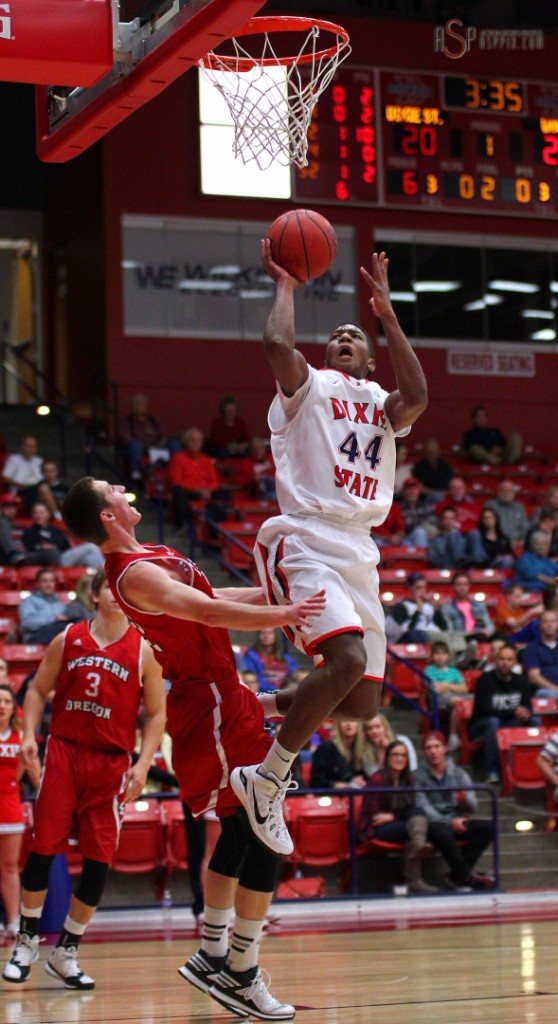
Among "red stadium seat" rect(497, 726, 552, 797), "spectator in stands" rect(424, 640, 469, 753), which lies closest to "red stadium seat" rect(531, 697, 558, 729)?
"red stadium seat" rect(497, 726, 552, 797)

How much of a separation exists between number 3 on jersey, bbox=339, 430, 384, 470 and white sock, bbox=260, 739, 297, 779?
3.67 ft

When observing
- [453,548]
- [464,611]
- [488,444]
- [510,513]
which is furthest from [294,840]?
[488,444]

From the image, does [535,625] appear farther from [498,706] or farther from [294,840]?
[294,840]

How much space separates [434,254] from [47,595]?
34.8 ft

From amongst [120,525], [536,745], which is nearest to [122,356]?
[536,745]

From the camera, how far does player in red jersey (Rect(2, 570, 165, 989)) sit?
21.5 ft

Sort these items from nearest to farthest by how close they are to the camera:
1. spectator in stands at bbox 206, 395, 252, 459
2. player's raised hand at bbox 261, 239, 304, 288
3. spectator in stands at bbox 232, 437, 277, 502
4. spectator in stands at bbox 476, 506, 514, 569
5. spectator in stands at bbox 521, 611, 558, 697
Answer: player's raised hand at bbox 261, 239, 304, 288 < spectator in stands at bbox 521, 611, 558, 697 < spectator in stands at bbox 476, 506, 514, 569 < spectator in stands at bbox 232, 437, 277, 502 < spectator in stands at bbox 206, 395, 252, 459

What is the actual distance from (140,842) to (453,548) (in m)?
6.49

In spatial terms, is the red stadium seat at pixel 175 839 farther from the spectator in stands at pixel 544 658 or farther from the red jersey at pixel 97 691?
the spectator in stands at pixel 544 658

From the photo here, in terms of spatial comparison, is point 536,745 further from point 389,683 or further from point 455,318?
point 455,318

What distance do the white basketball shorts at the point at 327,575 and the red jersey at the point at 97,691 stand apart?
1.67 metres

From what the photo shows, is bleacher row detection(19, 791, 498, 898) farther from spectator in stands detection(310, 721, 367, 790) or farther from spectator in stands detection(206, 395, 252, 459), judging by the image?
spectator in stands detection(206, 395, 252, 459)

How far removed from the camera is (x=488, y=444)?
19391 mm

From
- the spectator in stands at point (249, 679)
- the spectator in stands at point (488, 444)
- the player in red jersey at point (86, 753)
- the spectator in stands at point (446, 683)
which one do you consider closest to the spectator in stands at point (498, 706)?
the spectator in stands at point (446, 683)
